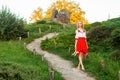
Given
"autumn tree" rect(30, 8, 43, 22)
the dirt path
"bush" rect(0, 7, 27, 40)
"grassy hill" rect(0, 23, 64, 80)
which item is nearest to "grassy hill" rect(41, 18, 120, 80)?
the dirt path

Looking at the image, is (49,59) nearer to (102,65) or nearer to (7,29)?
(102,65)

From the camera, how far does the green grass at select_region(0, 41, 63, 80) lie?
13.1 m

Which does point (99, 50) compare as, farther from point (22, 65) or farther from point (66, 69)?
point (22, 65)

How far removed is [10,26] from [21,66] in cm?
1880

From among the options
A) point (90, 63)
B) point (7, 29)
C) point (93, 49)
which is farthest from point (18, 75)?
point (7, 29)

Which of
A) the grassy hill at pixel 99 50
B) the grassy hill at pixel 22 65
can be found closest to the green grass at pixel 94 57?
the grassy hill at pixel 99 50

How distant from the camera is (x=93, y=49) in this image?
2461cm

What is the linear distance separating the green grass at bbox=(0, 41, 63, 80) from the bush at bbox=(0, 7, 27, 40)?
6101 mm

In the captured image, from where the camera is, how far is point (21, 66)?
15.2 metres

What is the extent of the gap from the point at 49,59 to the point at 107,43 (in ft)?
16.3

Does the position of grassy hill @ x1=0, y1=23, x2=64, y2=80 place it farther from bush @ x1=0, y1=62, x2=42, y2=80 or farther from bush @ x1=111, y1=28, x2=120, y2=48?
bush @ x1=111, y1=28, x2=120, y2=48

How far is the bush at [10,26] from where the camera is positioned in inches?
1300

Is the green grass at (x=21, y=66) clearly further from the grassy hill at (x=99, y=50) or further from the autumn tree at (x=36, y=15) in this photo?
the autumn tree at (x=36, y=15)

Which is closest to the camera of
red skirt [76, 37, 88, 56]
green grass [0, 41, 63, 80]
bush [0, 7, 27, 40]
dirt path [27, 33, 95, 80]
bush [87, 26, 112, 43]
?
green grass [0, 41, 63, 80]
